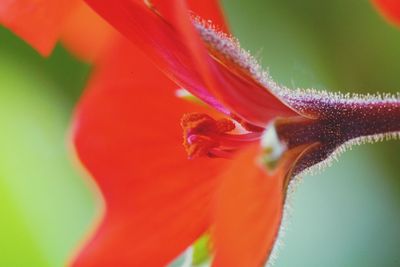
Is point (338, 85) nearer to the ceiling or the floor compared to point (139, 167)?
nearer to the ceiling

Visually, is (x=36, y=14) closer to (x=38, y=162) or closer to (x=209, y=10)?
(x=209, y=10)

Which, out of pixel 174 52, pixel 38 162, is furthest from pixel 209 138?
pixel 38 162

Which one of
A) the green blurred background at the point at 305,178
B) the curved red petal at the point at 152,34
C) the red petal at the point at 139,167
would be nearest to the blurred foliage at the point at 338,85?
the green blurred background at the point at 305,178

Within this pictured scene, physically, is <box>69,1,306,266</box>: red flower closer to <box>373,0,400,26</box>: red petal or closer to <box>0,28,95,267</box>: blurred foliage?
<box>373,0,400,26</box>: red petal

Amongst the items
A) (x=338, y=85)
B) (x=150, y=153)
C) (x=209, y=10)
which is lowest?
(x=150, y=153)

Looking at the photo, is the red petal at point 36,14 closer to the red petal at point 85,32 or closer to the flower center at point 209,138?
the flower center at point 209,138
